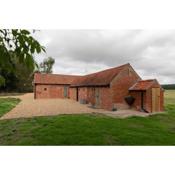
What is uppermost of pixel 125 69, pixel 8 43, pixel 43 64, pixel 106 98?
pixel 43 64

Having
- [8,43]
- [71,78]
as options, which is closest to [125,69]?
[8,43]

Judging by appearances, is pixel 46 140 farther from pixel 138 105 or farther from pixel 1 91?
pixel 1 91

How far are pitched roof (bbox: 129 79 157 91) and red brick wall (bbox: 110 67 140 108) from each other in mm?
378

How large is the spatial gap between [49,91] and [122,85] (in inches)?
751

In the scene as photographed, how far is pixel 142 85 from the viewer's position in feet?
65.5

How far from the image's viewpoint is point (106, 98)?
67.4 feet

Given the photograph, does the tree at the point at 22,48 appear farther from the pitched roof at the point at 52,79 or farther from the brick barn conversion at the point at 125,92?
the pitched roof at the point at 52,79

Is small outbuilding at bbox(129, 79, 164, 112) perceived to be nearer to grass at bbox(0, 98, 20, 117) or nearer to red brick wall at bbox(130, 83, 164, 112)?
red brick wall at bbox(130, 83, 164, 112)

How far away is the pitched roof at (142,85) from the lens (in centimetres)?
1914

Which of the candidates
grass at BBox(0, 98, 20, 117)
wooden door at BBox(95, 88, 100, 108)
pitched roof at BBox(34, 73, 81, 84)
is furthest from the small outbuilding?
pitched roof at BBox(34, 73, 81, 84)

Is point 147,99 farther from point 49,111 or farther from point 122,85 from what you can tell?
point 49,111

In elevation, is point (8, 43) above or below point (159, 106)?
above

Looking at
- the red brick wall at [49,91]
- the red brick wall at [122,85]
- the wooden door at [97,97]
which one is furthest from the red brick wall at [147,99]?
the red brick wall at [49,91]

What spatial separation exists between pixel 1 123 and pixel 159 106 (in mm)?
13424
